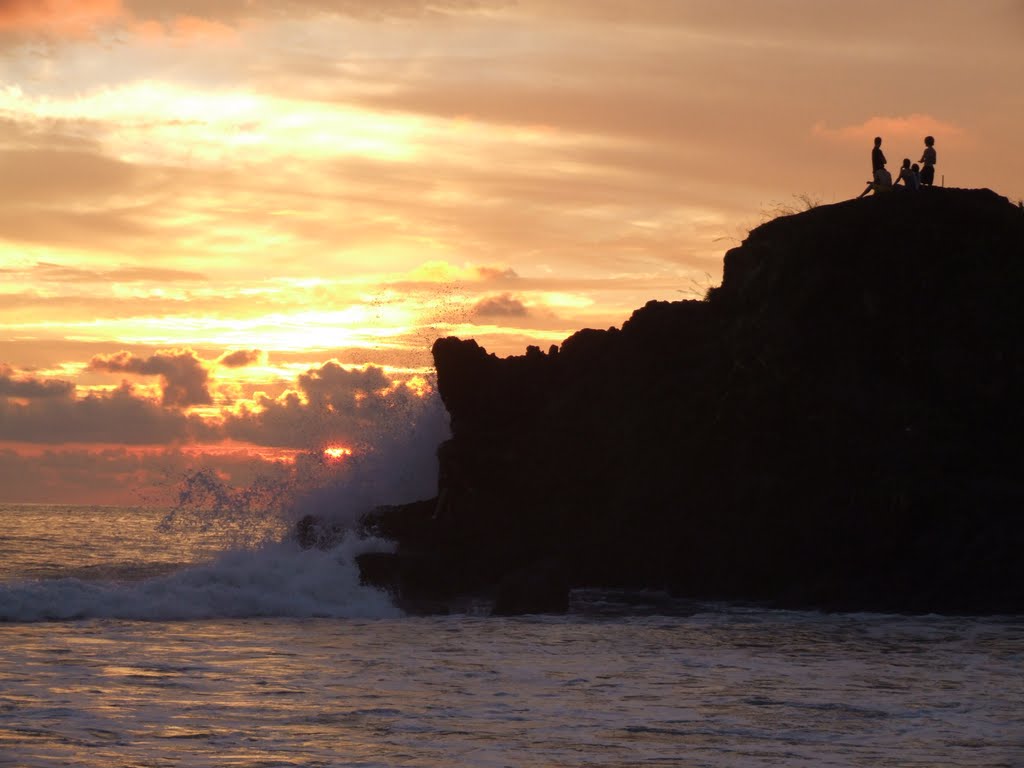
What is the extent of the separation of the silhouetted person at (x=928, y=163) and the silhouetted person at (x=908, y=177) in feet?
0.80

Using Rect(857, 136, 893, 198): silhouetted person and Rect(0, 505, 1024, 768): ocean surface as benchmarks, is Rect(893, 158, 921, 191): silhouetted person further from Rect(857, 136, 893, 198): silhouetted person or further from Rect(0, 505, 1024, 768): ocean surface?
Rect(0, 505, 1024, 768): ocean surface

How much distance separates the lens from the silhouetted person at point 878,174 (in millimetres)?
36250

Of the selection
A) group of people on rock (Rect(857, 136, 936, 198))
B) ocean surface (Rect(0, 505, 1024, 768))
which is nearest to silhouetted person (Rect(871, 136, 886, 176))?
group of people on rock (Rect(857, 136, 936, 198))

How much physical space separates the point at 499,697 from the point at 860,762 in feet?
18.8

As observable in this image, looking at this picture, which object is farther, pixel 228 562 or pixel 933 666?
pixel 228 562

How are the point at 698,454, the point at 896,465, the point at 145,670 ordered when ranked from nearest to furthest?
the point at 145,670, the point at 896,465, the point at 698,454

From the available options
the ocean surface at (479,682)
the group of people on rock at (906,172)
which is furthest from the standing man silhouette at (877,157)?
the ocean surface at (479,682)

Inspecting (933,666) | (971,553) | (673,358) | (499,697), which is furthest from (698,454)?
(499,697)

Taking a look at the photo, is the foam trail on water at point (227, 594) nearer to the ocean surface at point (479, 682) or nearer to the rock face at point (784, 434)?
the ocean surface at point (479, 682)

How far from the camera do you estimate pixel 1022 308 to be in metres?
33.0

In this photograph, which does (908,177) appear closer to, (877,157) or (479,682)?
(877,157)

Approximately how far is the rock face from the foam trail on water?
2325 mm

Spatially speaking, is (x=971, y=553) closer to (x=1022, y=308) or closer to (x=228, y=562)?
(x=1022, y=308)

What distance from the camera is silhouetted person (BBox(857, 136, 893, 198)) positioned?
36.2m
